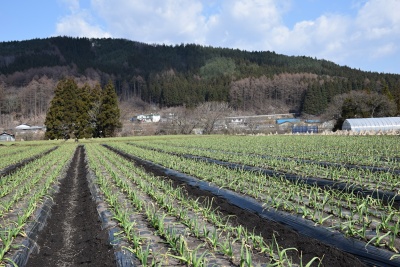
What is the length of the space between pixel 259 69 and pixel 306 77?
16390mm

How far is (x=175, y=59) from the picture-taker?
134m

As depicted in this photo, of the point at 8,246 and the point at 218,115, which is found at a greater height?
the point at 218,115

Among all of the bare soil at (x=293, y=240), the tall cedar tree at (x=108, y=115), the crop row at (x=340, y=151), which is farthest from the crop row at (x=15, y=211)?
the tall cedar tree at (x=108, y=115)

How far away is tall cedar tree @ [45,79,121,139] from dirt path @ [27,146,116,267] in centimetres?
3591

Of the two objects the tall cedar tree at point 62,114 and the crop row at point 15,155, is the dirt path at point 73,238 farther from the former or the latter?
the tall cedar tree at point 62,114

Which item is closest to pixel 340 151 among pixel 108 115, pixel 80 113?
pixel 108 115

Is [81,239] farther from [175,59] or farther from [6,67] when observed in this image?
[175,59]

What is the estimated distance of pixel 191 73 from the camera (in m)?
112

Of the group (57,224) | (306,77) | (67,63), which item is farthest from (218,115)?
(67,63)

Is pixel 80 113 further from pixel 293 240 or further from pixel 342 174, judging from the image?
pixel 293 240

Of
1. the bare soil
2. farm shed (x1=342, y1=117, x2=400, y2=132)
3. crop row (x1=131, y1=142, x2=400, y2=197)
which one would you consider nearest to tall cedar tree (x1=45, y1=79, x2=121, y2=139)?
farm shed (x1=342, y1=117, x2=400, y2=132)

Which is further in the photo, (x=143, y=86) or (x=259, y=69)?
(x=259, y=69)

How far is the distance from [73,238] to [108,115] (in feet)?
131

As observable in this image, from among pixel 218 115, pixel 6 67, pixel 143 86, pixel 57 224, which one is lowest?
pixel 57 224
